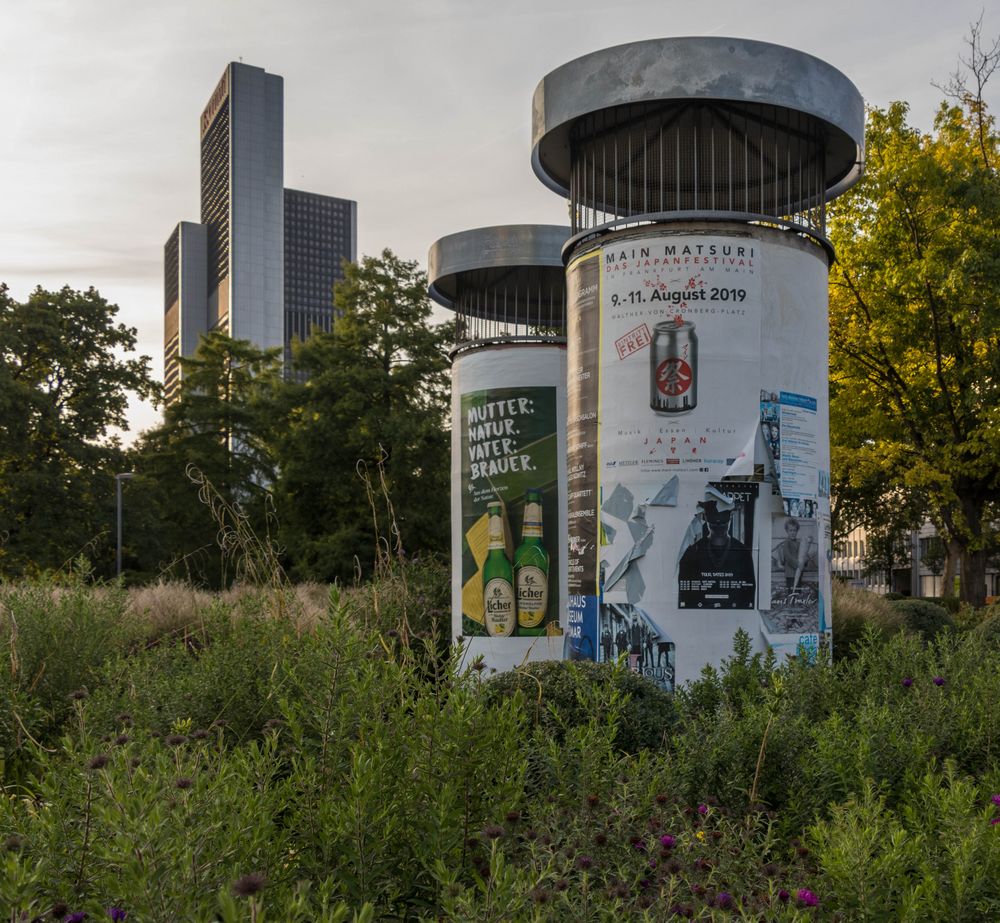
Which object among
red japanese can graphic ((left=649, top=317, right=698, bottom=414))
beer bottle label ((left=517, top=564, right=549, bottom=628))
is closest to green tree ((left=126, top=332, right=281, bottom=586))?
beer bottle label ((left=517, top=564, right=549, bottom=628))

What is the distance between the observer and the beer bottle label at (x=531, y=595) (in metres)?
14.1

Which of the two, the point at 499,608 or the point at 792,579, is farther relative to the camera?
the point at 499,608

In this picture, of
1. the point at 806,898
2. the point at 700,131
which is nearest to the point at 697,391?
the point at 700,131

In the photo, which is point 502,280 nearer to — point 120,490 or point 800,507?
point 800,507

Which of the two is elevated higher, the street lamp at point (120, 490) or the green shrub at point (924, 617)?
the street lamp at point (120, 490)

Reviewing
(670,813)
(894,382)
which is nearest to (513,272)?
(894,382)

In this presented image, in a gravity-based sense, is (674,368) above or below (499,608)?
above

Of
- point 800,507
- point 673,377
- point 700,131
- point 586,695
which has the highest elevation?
point 700,131

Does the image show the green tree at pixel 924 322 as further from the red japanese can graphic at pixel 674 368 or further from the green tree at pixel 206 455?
the green tree at pixel 206 455

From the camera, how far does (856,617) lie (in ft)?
53.1

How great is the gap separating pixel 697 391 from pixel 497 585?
547 cm

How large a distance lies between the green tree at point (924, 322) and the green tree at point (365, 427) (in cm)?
1360

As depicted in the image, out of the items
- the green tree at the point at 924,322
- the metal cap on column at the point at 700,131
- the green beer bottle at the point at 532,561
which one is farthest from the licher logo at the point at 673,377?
the green tree at the point at 924,322

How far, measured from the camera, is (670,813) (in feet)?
13.0
